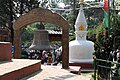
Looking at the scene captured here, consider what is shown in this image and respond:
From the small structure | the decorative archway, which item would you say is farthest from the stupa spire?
the small structure

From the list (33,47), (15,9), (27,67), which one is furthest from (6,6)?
→ (27,67)

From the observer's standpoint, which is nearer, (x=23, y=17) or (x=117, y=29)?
(x=23, y=17)

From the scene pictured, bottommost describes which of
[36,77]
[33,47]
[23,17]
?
[36,77]

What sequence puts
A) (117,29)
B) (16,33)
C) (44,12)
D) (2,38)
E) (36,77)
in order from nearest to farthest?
(36,77), (44,12), (16,33), (117,29), (2,38)

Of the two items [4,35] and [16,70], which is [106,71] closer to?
[16,70]

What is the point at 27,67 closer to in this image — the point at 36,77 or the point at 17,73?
the point at 36,77

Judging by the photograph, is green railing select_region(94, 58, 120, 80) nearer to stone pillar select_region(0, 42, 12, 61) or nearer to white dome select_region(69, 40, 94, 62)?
stone pillar select_region(0, 42, 12, 61)

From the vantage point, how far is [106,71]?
1128 centimetres

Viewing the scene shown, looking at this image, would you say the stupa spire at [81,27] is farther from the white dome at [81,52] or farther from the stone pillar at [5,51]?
the stone pillar at [5,51]

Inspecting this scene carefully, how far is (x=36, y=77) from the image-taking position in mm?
11242

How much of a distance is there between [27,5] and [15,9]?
1351 mm

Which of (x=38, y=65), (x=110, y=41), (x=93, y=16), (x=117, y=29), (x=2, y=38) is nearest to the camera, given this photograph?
(x=110, y=41)

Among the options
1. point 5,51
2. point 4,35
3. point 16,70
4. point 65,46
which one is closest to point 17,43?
point 65,46

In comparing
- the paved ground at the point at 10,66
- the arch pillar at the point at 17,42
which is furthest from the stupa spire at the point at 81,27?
the paved ground at the point at 10,66
